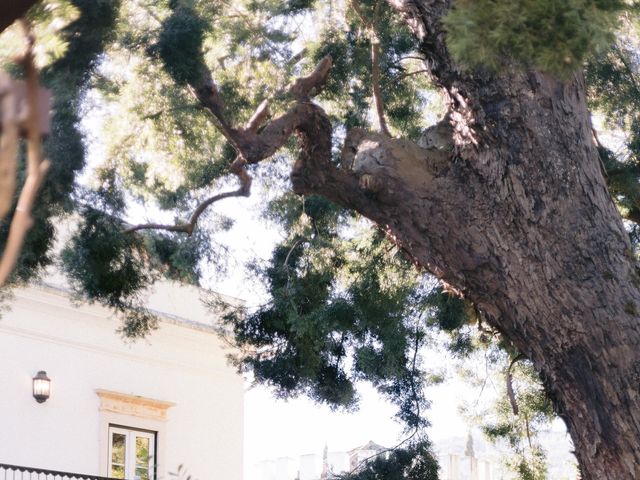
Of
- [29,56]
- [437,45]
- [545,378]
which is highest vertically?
[437,45]

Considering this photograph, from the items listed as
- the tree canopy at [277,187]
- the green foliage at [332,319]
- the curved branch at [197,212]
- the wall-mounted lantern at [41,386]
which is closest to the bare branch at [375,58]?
the tree canopy at [277,187]

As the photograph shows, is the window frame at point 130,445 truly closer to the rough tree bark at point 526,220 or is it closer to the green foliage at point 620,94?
the green foliage at point 620,94

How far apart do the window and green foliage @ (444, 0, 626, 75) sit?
14455 millimetres

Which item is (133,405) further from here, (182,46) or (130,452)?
(182,46)

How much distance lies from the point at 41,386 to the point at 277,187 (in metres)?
6.52

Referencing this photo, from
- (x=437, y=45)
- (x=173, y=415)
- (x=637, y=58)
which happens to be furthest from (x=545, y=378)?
(x=173, y=415)

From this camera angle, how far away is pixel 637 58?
1037cm

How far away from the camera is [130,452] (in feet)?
59.2

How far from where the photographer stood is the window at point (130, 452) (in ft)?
56.5

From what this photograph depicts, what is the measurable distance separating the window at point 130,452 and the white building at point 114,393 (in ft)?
0.05

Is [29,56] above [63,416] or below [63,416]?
below

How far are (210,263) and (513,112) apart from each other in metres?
5.52

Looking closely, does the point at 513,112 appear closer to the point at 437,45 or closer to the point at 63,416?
the point at 437,45

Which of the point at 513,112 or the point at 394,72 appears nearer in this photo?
the point at 513,112
